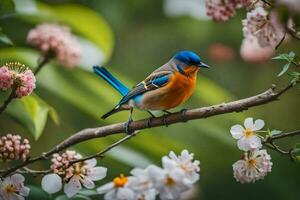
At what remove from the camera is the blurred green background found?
1900mm

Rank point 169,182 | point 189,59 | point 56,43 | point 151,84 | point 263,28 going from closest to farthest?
point 169,182 → point 263,28 → point 189,59 → point 151,84 → point 56,43

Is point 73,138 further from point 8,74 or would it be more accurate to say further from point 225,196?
point 225,196

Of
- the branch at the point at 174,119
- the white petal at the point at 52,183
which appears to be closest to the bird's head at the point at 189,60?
the branch at the point at 174,119

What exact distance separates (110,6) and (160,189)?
195 cm

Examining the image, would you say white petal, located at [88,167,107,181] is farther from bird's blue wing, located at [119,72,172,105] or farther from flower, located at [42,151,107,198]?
bird's blue wing, located at [119,72,172,105]

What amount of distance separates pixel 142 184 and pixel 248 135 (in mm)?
236

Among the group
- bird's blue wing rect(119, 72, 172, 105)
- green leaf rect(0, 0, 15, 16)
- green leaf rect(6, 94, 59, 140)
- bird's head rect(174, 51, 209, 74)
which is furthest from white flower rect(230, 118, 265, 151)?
green leaf rect(0, 0, 15, 16)

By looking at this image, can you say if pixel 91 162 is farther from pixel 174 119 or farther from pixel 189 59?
pixel 189 59

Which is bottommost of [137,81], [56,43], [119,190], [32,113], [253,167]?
[119,190]

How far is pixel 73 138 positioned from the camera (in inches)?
46.4

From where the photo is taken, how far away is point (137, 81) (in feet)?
8.73

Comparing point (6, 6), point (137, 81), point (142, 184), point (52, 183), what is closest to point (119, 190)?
point (142, 184)

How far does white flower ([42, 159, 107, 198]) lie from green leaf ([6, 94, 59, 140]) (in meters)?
0.25

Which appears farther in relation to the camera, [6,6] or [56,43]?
[56,43]
